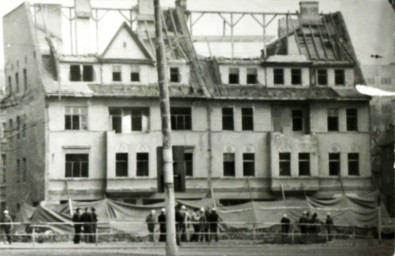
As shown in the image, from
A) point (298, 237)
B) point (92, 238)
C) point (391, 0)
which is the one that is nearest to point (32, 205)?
point (92, 238)

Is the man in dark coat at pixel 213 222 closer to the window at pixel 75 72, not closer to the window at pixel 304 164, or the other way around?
the window at pixel 304 164

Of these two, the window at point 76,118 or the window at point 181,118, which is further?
the window at point 181,118

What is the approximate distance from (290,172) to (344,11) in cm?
971

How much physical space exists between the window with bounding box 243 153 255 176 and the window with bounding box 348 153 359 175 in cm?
351

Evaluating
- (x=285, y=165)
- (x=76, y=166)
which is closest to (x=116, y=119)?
(x=76, y=166)

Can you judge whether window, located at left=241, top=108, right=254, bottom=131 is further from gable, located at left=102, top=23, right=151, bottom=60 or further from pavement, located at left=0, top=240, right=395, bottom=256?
pavement, located at left=0, top=240, right=395, bottom=256

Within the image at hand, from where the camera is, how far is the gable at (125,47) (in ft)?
106

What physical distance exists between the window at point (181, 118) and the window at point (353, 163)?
4923mm

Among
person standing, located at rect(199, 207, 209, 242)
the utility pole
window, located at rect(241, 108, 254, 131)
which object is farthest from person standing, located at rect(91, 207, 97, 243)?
the utility pole

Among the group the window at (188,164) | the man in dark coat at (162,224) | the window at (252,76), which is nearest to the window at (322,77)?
the window at (252,76)

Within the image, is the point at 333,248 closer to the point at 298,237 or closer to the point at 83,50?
the point at 298,237

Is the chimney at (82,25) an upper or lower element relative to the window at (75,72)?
upper

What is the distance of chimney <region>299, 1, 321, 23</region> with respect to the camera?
29797mm

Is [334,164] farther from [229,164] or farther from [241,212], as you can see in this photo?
[241,212]
